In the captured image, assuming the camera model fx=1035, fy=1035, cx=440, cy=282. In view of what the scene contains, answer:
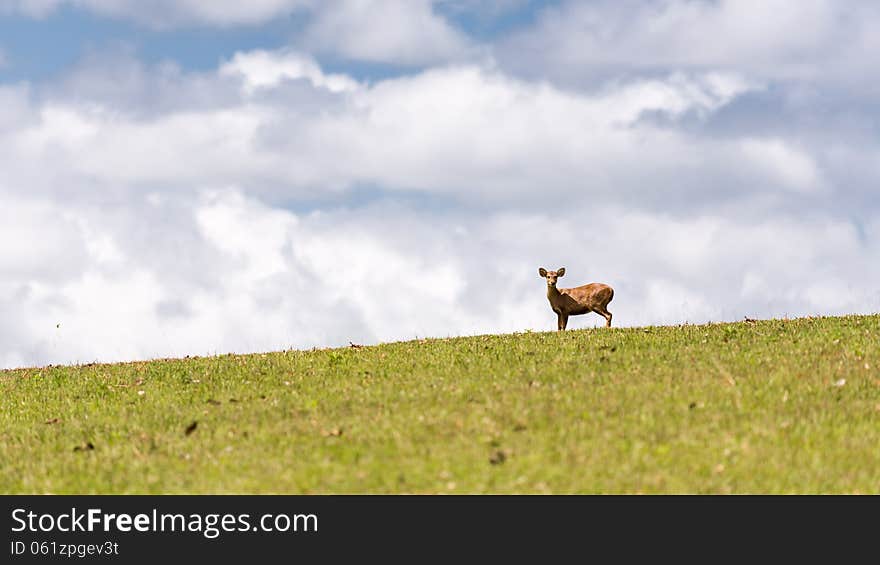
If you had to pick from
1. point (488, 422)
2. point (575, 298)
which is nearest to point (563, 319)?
point (575, 298)

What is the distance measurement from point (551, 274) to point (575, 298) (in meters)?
1.38

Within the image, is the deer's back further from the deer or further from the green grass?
the green grass

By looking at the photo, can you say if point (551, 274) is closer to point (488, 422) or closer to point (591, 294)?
point (591, 294)

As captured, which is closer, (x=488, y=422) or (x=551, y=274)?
(x=488, y=422)

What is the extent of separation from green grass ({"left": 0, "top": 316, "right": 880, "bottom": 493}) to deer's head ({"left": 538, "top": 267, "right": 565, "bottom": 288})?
7.91 m

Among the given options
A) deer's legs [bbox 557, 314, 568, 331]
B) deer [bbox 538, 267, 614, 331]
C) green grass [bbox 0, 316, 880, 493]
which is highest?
deer [bbox 538, 267, 614, 331]

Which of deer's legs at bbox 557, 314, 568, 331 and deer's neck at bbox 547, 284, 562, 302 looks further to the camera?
deer's legs at bbox 557, 314, 568, 331

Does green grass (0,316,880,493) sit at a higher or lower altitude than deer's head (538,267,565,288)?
lower

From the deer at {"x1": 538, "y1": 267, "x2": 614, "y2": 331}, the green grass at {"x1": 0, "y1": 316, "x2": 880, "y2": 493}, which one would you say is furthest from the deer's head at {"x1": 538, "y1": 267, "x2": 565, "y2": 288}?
the green grass at {"x1": 0, "y1": 316, "x2": 880, "y2": 493}

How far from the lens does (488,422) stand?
1557 centimetres

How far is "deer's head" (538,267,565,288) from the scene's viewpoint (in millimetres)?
33000
